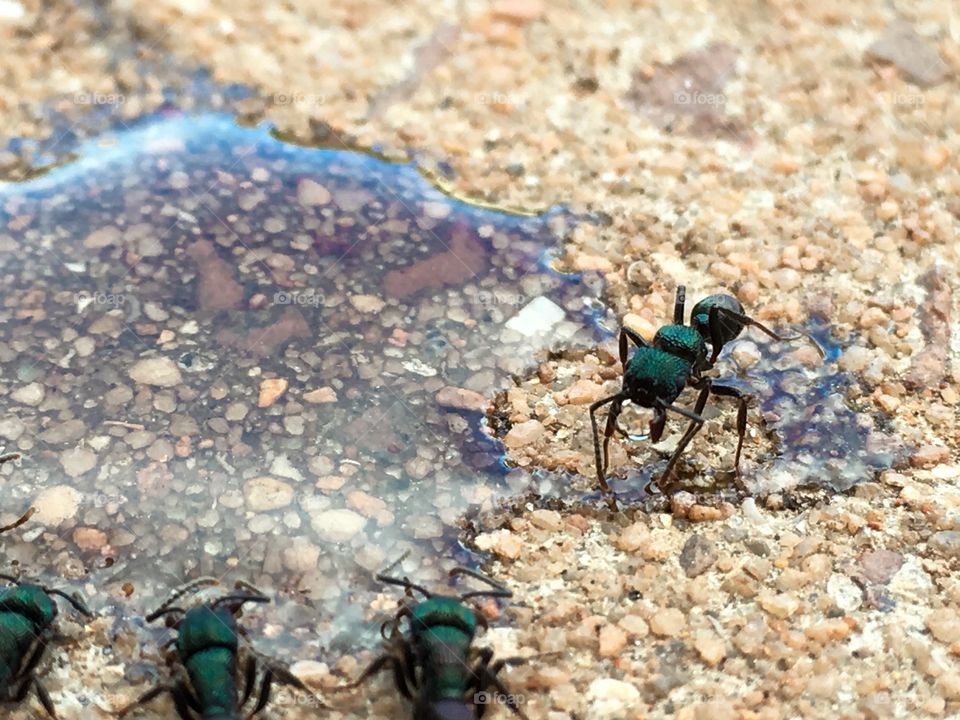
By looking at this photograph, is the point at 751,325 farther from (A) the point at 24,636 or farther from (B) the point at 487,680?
(A) the point at 24,636

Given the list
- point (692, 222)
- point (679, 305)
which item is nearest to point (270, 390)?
point (679, 305)

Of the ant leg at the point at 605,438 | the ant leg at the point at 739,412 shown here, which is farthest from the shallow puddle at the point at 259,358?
the ant leg at the point at 739,412

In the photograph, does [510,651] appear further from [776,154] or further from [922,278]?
[776,154]

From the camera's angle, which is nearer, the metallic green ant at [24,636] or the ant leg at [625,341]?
the metallic green ant at [24,636]

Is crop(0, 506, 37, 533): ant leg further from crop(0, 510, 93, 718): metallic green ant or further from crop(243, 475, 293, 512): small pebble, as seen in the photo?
crop(243, 475, 293, 512): small pebble

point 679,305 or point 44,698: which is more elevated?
point 679,305

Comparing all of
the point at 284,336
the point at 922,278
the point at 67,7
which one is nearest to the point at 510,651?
the point at 284,336

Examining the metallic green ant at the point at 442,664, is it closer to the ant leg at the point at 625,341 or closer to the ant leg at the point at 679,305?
the ant leg at the point at 625,341
